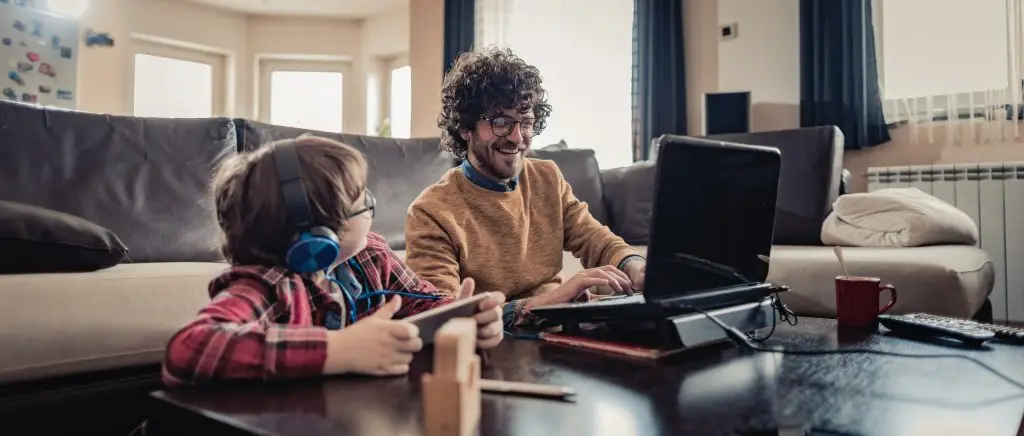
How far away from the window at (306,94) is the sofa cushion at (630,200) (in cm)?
411

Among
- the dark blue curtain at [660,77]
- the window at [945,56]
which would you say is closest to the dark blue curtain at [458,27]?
the dark blue curtain at [660,77]

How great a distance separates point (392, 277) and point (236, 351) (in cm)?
45

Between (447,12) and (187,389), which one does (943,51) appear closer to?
(447,12)

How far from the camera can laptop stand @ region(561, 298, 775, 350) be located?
0.94 meters

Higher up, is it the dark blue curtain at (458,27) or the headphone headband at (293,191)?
the headphone headband at (293,191)

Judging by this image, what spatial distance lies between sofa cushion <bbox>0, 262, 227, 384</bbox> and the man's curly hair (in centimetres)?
58

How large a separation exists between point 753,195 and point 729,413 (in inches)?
19.5

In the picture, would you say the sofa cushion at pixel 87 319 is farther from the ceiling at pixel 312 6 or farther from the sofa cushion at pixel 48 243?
the ceiling at pixel 312 6

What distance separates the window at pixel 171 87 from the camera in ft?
19.5

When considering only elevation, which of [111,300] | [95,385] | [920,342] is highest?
[920,342]

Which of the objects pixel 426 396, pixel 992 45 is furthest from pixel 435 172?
pixel 992 45

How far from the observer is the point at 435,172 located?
8.79 feet

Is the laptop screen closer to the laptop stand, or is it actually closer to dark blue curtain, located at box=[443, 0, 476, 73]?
the laptop stand

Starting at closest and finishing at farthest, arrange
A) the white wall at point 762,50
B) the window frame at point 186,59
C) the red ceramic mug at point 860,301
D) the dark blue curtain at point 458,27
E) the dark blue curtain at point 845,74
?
the red ceramic mug at point 860,301, the dark blue curtain at point 845,74, the white wall at point 762,50, the dark blue curtain at point 458,27, the window frame at point 186,59
